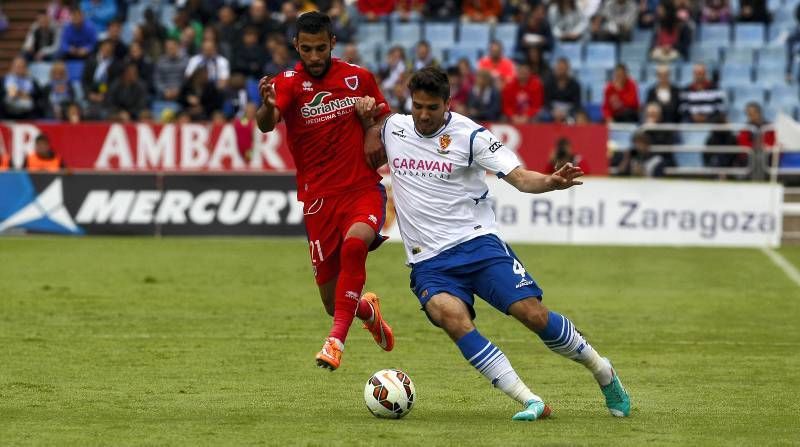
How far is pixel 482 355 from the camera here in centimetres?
820

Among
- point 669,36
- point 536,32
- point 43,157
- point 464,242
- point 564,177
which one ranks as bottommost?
point 43,157

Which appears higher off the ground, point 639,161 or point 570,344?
point 570,344

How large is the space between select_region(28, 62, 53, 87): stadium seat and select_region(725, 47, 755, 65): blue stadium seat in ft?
42.0

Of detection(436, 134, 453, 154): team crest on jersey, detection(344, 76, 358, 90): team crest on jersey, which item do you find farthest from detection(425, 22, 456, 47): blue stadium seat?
detection(436, 134, 453, 154): team crest on jersey

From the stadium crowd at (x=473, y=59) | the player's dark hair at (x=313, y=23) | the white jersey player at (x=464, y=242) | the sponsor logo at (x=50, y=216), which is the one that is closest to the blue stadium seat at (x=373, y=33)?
the stadium crowd at (x=473, y=59)

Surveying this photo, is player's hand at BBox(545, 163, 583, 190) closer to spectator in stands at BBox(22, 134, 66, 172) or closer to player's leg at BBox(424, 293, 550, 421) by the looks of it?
player's leg at BBox(424, 293, 550, 421)

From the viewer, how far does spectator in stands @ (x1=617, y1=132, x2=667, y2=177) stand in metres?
24.1

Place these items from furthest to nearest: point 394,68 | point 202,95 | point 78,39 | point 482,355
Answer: point 78,39, point 202,95, point 394,68, point 482,355

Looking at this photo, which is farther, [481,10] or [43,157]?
[481,10]

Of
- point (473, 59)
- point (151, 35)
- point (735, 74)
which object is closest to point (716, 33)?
point (735, 74)

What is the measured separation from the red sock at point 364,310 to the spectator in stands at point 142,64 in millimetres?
17908

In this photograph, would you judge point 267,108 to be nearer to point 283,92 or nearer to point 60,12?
point 283,92

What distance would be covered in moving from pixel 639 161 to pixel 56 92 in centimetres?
1056

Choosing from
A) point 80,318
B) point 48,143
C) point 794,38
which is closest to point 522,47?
point 794,38
